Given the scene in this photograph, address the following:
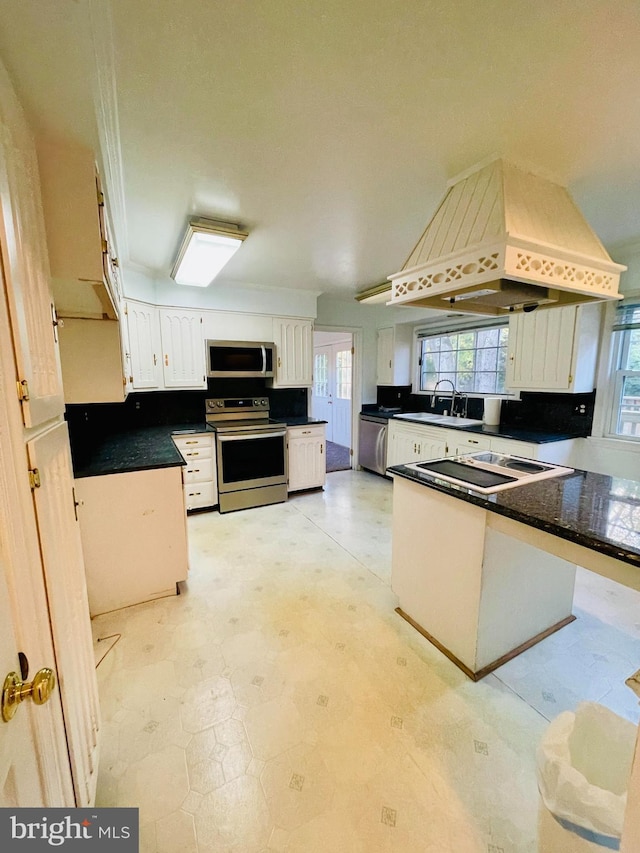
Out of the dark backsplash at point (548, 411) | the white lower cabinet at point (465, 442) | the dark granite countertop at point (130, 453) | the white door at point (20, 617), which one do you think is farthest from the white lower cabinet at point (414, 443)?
the white door at point (20, 617)

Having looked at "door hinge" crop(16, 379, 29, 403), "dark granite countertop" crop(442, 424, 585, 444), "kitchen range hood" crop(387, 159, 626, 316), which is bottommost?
"dark granite countertop" crop(442, 424, 585, 444)

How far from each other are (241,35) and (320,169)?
72 centimetres

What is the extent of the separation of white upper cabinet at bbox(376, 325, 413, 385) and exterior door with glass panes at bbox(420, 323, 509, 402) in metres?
0.20

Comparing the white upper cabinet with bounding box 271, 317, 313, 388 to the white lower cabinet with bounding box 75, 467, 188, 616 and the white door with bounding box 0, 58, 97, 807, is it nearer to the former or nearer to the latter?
the white lower cabinet with bounding box 75, 467, 188, 616

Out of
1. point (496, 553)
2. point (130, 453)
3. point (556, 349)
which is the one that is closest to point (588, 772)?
point (496, 553)

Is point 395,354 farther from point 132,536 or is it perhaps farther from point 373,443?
point 132,536

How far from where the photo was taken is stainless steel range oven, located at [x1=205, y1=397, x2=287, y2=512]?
143 inches

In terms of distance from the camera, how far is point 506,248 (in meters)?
1.37

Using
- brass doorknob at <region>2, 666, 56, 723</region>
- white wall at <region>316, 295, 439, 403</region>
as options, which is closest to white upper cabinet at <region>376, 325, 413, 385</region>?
white wall at <region>316, 295, 439, 403</region>

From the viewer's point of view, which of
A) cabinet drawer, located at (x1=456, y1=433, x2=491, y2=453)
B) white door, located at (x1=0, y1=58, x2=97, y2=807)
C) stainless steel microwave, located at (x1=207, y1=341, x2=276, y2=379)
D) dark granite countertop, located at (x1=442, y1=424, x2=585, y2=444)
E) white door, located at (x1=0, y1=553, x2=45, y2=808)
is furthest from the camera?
stainless steel microwave, located at (x1=207, y1=341, x2=276, y2=379)

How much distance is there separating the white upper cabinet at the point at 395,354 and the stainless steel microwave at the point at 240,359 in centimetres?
182

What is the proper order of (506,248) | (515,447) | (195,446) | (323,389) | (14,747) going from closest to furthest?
(14,747) < (506,248) < (515,447) < (195,446) < (323,389)

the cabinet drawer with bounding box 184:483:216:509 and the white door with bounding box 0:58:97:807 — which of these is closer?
the white door with bounding box 0:58:97:807

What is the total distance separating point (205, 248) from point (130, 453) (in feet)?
5.07
